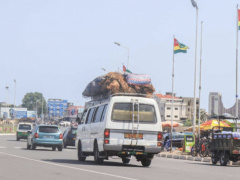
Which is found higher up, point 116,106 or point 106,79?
point 106,79

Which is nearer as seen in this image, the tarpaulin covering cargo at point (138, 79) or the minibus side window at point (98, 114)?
the minibus side window at point (98, 114)

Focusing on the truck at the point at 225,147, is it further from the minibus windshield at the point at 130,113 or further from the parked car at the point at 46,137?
the parked car at the point at 46,137

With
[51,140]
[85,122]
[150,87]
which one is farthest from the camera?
[150,87]

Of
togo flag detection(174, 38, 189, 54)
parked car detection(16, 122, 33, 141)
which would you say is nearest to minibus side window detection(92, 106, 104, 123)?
togo flag detection(174, 38, 189, 54)

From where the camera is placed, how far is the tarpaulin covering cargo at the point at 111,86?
34.8 meters

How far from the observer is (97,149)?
23.1 meters

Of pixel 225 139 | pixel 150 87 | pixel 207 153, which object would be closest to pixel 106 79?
pixel 150 87

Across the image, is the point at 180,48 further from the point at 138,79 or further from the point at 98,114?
the point at 98,114

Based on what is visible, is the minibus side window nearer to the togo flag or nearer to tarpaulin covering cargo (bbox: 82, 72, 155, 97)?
tarpaulin covering cargo (bbox: 82, 72, 155, 97)

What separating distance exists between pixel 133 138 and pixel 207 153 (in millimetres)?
12757

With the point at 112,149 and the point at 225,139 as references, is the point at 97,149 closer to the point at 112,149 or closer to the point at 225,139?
the point at 112,149

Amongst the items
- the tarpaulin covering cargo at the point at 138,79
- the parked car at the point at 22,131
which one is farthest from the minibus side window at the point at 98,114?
the parked car at the point at 22,131

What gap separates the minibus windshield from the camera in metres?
22.4

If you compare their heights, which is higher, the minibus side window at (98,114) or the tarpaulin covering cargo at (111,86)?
the tarpaulin covering cargo at (111,86)
